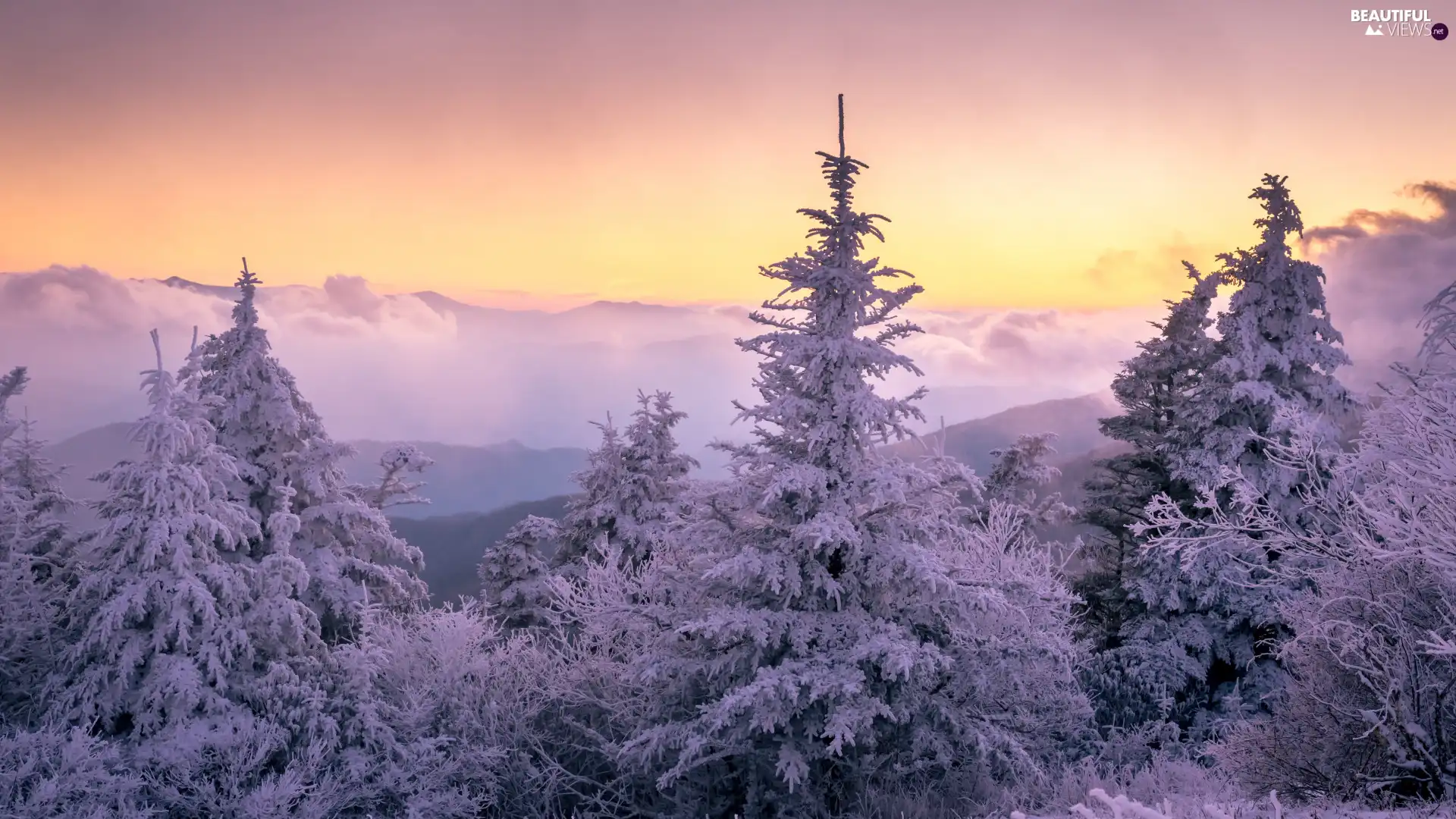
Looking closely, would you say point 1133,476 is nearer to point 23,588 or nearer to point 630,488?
point 630,488

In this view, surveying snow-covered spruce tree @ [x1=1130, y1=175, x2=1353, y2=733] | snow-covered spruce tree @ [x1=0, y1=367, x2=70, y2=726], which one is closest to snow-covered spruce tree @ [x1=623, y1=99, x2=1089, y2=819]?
snow-covered spruce tree @ [x1=1130, y1=175, x2=1353, y2=733]

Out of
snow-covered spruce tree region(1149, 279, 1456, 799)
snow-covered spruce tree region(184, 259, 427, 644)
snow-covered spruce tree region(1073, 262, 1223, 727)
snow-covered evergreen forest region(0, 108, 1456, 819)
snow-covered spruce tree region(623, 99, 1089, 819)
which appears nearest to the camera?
snow-covered spruce tree region(1149, 279, 1456, 799)

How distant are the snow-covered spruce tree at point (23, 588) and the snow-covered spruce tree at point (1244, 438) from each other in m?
21.8

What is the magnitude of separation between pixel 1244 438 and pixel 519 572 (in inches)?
836

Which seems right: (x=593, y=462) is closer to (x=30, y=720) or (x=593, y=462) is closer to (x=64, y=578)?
(x=64, y=578)

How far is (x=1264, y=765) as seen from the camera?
9586mm

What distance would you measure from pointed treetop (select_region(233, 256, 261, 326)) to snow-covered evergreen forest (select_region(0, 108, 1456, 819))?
67 mm

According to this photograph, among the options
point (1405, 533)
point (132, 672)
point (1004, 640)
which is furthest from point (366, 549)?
point (1405, 533)

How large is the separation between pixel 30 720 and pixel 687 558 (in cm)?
1141

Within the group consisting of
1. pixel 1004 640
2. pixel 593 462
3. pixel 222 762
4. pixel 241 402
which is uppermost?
pixel 241 402

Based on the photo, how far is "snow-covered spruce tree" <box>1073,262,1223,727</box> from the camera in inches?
796

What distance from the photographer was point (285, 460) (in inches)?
735

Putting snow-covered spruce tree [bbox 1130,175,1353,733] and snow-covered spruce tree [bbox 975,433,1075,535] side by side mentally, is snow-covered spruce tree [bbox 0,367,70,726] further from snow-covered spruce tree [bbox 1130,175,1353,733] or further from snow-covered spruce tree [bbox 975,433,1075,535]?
snow-covered spruce tree [bbox 975,433,1075,535]

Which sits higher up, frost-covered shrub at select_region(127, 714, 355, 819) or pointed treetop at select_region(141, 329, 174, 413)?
pointed treetop at select_region(141, 329, 174, 413)
